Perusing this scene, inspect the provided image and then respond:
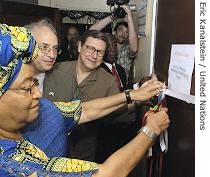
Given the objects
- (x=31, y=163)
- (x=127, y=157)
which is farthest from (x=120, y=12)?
(x=31, y=163)

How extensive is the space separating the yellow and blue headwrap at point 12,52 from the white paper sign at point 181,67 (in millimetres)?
465

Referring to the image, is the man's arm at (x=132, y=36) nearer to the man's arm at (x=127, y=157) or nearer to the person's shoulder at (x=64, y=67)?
the person's shoulder at (x=64, y=67)

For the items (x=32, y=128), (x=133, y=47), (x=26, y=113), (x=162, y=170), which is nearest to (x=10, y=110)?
(x=26, y=113)

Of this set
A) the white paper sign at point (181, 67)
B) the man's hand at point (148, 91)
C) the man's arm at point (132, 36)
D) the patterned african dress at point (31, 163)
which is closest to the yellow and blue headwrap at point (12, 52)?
the patterned african dress at point (31, 163)

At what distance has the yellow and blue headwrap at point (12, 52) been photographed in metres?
0.83

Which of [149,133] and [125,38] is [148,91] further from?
[125,38]

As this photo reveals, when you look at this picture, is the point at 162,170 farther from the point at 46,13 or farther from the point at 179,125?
the point at 46,13

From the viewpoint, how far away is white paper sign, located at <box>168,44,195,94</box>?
1.01 meters

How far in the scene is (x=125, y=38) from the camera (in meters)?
2.81

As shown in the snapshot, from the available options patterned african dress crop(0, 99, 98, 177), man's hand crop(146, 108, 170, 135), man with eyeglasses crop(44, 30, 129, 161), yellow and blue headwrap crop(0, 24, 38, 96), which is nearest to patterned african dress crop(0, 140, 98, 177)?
patterned african dress crop(0, 99, 98, 177)

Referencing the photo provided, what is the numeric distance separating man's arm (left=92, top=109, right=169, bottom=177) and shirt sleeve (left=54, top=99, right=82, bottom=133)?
1.11 ft

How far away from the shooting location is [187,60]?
40.3 inches

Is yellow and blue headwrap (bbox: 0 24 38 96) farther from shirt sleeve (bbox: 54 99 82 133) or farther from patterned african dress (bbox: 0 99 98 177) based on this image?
shirt sleeve (bbox: 54 99 82 133)

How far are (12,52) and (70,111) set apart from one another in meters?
0.51
